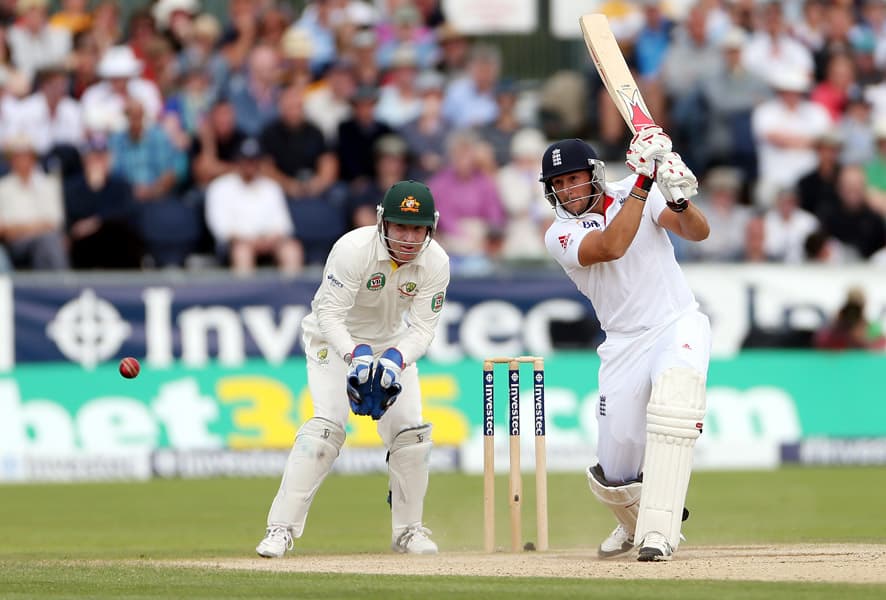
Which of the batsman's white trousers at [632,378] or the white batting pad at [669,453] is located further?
the batsman's white trousers at [632,378]

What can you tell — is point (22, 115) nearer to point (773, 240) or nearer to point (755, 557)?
point (773, 240)

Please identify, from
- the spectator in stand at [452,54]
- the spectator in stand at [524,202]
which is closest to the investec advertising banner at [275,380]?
the spectator in stand at [524,202]

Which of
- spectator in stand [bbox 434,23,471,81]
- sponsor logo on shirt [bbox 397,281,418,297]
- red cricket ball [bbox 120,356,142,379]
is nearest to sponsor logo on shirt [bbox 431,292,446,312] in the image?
sponsor logo on shirt [bbox 397,281,418,297]

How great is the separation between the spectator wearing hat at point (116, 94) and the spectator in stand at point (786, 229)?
6297 mm


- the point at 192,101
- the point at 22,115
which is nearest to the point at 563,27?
the point at 192,101

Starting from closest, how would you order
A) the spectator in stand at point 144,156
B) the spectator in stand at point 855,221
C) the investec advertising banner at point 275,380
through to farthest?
the investec advertising banner at point 275,380 → the spectator in stand at point 144,156 → the spectator in stand at point 855,221

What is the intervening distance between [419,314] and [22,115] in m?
8.86

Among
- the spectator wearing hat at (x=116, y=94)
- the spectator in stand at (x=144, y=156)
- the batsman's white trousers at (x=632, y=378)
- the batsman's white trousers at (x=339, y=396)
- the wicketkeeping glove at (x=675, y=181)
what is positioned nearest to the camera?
the wicketkeeping glove at (x=675, y=181)

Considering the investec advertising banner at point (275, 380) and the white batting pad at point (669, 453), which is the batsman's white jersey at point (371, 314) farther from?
the investec advertising banner at point (275, 380)

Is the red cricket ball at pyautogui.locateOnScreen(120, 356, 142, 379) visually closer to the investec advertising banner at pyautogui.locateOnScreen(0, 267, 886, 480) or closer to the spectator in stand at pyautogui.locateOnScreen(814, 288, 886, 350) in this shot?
the investec advertising banner at pyautogui.locateOnScreen(0, 267, 886, 480)

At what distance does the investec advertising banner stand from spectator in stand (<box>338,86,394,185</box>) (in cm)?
193

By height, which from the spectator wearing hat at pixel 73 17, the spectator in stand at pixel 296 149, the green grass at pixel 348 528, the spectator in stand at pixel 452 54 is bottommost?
the green grass at pixel 348 528

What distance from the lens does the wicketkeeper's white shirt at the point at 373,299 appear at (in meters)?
8.56

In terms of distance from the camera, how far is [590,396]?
14.9 metres
